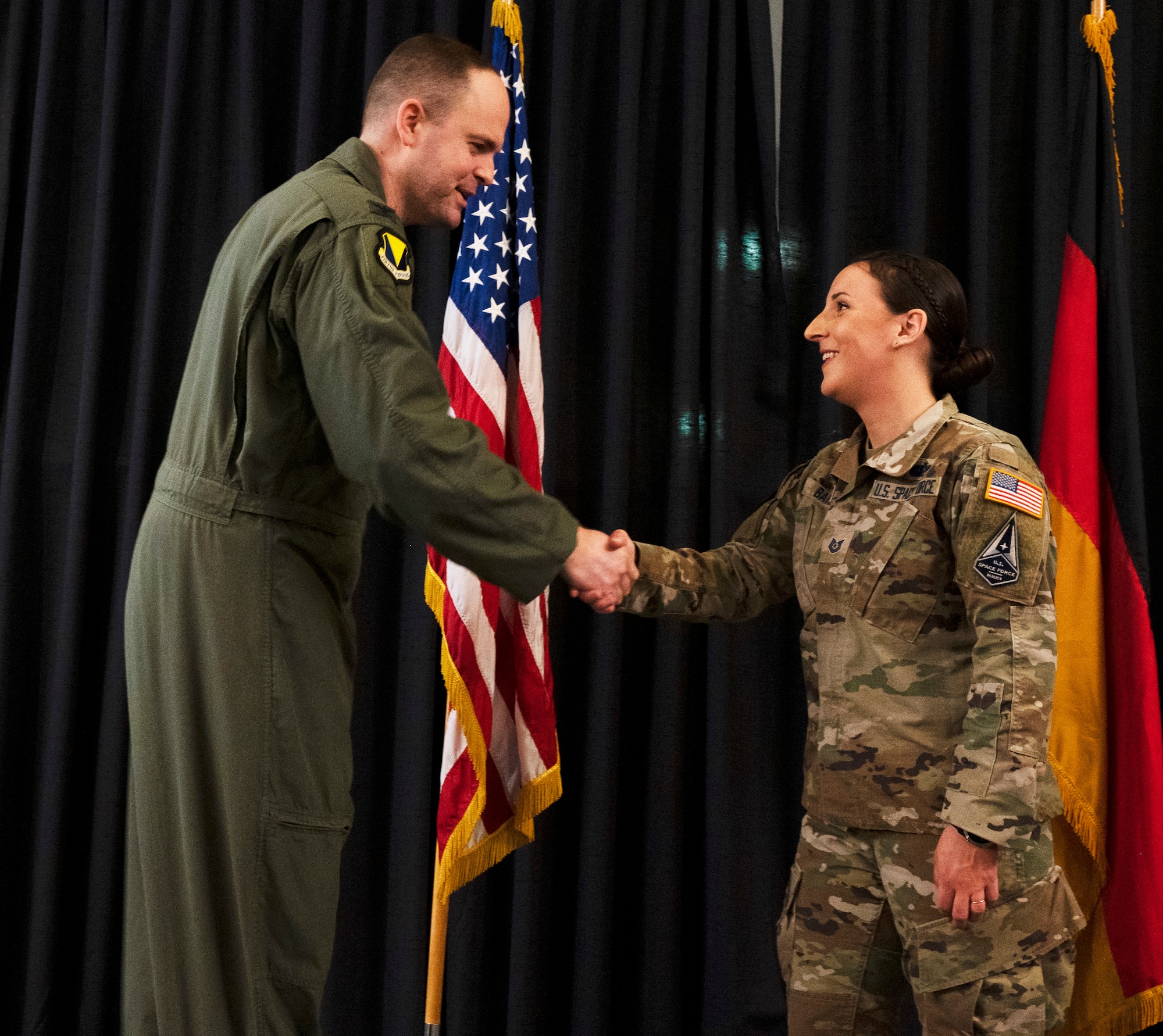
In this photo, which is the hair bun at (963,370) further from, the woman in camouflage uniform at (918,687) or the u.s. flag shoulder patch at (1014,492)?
the u.s. flag shoulder patch at (1014,492)

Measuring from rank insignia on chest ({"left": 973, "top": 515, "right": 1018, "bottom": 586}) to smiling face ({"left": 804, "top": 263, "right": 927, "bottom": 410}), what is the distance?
1.21ft

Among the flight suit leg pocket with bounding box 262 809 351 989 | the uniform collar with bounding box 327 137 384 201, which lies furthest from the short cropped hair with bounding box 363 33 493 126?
the flight suit leg pocket with bounding box 262 809 351 989

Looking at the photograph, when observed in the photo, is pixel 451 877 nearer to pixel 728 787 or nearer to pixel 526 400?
pixel 728 787

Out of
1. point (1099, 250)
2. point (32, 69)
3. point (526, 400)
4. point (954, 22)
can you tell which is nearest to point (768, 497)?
point (526, 400)

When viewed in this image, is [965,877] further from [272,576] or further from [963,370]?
[272,576]

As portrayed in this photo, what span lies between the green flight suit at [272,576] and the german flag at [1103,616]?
149cm

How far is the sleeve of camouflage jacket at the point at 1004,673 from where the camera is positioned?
1.53 meters

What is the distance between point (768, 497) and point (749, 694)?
0.50m

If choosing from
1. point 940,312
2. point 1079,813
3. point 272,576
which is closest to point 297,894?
point 272,576

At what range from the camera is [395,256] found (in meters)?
1.38

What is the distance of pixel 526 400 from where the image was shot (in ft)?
7.25

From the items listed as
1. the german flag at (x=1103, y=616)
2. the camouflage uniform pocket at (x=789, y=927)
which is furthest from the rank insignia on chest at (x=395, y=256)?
the german flag at (x=1103, y=616)

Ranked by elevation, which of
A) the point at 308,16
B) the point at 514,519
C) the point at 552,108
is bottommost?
the point at 514,519

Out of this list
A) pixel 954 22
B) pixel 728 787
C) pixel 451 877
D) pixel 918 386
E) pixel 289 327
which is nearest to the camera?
pixel 289 327
